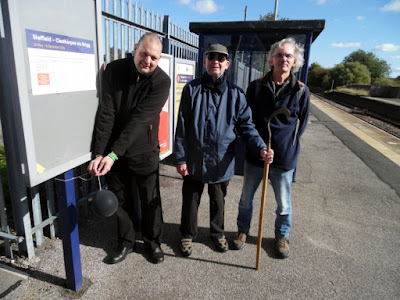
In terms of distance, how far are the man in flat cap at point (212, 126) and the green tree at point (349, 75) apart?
7130 centimetres

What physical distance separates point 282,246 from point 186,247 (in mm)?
1021

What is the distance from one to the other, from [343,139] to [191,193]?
327 inches

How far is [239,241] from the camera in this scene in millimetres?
3115

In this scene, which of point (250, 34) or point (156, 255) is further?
point (250, 34)

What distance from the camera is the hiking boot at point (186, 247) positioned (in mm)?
2918

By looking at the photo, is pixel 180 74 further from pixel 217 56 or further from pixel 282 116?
pixel 282 116

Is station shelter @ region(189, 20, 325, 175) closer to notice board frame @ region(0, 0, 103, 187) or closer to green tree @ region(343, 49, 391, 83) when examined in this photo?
notice board frame @ region(0, 0, 103, 187)

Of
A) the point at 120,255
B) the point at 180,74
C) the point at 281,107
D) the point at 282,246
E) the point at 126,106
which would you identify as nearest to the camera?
the point at 126,106

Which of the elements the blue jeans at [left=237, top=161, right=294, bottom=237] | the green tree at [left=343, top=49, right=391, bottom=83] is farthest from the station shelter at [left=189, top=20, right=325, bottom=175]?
the green tree at [left=343, top=49, right=391, bottom=83]

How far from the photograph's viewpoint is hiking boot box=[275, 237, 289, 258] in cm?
299

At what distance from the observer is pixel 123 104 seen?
2.37 m

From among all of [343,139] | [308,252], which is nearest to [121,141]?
[308,252]

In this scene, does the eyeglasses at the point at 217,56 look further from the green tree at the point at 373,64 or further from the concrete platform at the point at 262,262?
the green tree at the point at 373,64

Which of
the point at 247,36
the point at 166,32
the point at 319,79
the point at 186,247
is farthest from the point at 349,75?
the point at 186,247
